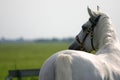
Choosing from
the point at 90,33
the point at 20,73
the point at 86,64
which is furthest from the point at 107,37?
the point at 20,73

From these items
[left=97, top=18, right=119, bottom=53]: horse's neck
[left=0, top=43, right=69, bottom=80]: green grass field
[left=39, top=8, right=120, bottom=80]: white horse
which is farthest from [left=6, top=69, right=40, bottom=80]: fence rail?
[left=39, top=8, right=120, bottom=80]: white horse

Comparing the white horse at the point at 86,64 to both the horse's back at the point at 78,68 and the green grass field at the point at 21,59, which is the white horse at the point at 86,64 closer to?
the horse's back at the point at 78,68

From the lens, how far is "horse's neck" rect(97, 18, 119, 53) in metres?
7.25

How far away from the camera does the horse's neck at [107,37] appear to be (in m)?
7.25

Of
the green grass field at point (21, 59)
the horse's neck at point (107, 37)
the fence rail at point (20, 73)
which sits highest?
the horse's neck at point (107, 37)

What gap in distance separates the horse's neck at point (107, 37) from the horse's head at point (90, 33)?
0.52 ft

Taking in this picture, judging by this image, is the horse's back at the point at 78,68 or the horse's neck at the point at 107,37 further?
the horse's neck at the point at 107,37

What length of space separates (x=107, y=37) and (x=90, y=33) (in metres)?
0.80

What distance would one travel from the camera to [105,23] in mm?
7957

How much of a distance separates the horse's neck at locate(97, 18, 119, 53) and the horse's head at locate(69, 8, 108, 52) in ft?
0.52

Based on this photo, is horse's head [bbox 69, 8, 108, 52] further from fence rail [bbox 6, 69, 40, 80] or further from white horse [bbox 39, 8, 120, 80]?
fence rail [bbox 6, 69, 40, 80]

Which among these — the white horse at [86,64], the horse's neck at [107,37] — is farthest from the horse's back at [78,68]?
the horse's neck at [107,37]

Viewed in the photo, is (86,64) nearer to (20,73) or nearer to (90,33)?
(90,33)

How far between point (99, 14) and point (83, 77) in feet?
7.29
